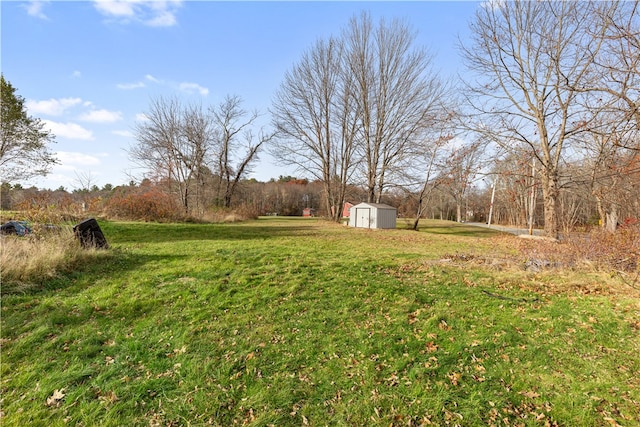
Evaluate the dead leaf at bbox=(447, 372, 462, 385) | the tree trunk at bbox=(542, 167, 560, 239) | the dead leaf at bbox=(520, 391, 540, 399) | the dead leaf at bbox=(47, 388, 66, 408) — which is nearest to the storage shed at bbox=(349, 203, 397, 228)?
the tree trunk at bbox=(542, 167, 560, 239)

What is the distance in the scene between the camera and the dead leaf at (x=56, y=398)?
8.51ft

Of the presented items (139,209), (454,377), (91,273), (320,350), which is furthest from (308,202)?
(454,377)

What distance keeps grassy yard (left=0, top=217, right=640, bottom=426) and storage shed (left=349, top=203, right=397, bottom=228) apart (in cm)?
1349

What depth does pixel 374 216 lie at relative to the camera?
19.2 m

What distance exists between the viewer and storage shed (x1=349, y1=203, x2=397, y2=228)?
1922cm

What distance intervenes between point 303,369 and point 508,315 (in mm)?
2975

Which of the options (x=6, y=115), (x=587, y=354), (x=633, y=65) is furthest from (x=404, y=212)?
(x=6, y=115)

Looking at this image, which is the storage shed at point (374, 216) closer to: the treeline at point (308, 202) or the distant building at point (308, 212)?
the treeline at point (308, 202)

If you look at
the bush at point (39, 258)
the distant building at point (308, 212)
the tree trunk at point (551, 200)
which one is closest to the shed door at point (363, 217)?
the tree trunk at point (551, 200)

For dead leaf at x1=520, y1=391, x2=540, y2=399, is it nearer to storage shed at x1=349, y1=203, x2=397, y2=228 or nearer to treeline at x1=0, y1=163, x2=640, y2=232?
treeline at x1=0, y1=163, x2=640, y2=232

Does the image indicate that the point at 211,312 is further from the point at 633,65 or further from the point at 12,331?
the point at 633,65

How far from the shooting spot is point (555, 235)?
39.3 feet

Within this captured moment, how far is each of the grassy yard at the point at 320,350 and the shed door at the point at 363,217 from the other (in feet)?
45.1

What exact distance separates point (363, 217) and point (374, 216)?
887 millimetres
